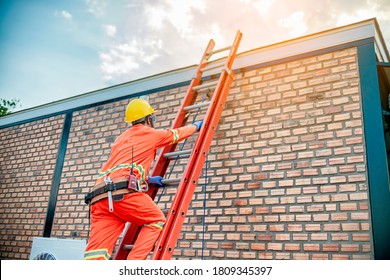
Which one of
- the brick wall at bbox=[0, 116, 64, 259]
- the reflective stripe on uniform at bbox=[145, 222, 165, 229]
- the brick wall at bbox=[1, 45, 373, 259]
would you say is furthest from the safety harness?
the brick wall at bbox=[0, 116, 64, 259]

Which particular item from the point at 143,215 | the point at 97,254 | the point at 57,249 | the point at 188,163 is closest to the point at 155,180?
the point at 188,163

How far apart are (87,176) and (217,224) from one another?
216cm

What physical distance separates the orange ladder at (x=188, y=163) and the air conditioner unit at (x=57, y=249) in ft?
6.35

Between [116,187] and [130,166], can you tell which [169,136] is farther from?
[116,187]

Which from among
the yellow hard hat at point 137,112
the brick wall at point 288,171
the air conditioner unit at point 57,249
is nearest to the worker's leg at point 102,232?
the yellow hard hat at point 137,112

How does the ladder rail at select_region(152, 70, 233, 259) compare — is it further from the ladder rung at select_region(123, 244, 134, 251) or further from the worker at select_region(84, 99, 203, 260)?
the ladder rung at select_region(123, 244, 134, 251)

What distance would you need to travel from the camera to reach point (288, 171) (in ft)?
11.5

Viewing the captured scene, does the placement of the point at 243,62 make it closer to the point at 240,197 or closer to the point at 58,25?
the point at 240,197

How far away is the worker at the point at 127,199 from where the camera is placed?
8.51 ft

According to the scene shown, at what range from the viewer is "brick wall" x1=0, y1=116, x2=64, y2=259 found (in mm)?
5336

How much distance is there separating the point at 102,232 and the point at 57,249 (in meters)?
2.45

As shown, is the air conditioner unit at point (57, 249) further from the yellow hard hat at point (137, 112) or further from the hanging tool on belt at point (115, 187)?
the yellow hard hat at point (137, 112)

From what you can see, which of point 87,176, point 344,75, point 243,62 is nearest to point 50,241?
point 87,176
